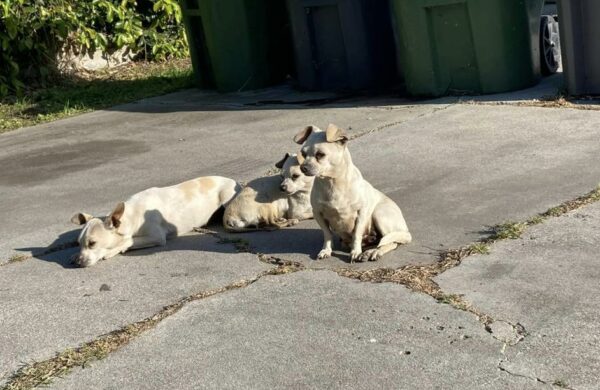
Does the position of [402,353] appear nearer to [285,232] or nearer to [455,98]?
[285,232]

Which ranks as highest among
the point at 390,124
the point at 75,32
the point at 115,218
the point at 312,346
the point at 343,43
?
the point at 75,32

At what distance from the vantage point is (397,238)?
220 inches

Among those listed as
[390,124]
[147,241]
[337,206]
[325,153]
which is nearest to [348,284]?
[337,206]

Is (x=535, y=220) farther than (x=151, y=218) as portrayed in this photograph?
Result: No

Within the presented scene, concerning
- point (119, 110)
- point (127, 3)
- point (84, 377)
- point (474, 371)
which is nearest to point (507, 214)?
point (474, 371)

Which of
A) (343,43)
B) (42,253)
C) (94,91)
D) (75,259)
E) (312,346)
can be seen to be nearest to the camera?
(312,346)

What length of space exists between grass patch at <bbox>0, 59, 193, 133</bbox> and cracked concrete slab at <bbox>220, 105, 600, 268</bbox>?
4835 mm

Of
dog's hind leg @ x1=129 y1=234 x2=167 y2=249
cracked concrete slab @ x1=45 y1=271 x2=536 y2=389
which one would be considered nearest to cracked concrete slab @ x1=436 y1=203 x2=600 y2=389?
cracked concrete slab @ x1=45 y1=271 x2=536 y2=389

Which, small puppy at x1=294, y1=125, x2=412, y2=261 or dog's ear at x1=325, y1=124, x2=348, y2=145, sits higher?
dog's ear at x1=325, y1=124, x2=348, y2=145

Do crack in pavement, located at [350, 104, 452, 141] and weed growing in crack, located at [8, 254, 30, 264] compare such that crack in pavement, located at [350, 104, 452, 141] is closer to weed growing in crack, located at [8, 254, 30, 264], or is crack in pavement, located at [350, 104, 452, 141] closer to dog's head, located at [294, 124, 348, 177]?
dog's head, located at [294, 124, 348, 177]

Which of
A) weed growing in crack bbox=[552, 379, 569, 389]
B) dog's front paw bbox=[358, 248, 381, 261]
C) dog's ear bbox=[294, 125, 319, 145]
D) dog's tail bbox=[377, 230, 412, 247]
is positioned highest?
dog's ear bbox=[294, 125, 319, 145]

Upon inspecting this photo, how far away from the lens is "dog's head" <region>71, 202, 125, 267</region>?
593 centimetres

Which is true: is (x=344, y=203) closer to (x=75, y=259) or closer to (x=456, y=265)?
(x=456, y=265)

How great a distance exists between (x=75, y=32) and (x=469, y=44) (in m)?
7.09
